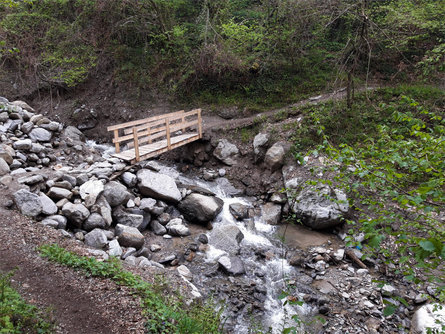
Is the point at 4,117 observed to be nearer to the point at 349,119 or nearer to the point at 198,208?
→ the point at 198,208

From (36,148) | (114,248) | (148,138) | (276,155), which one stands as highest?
(36,148)

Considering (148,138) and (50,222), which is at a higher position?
(148,138)

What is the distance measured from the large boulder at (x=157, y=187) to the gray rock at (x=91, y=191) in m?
1.33

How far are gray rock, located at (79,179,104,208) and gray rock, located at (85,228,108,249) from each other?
0.89 meters

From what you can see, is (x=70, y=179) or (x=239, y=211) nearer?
(x=70, y=179)

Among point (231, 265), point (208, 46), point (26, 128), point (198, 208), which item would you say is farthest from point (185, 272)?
point (208, 46)

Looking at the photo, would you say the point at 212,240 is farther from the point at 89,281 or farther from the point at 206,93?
the point at 206,93

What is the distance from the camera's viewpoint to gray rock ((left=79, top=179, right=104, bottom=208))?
7.12 metres

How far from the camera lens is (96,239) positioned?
6.38 meters

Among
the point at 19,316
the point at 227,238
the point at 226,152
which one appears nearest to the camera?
the point at 19,316

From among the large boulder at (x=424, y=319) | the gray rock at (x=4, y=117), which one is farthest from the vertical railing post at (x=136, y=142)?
the large boulder at (x=424, y=319)

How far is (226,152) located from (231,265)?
17.8 feet

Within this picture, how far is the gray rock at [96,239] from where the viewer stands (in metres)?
6.34

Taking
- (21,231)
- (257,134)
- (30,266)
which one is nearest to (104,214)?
(21,231)
